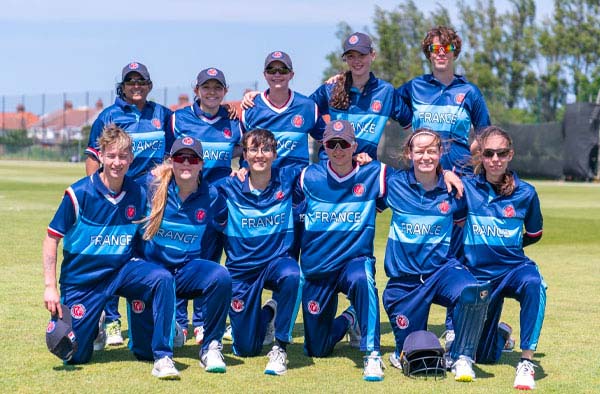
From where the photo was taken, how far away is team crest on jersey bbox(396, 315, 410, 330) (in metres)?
5.91

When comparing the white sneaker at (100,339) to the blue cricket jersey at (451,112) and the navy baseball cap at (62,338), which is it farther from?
the blue cricket jersey at (451,112)

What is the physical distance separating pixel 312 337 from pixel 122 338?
1368 mm

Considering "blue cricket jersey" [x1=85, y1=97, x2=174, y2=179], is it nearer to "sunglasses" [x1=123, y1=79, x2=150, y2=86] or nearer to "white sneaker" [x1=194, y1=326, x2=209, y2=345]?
"sunglasses" [x1=123, y1=79, x2=150, y2=86]

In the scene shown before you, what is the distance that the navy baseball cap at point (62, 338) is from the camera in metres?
5.49

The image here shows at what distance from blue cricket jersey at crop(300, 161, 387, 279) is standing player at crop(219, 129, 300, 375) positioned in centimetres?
15

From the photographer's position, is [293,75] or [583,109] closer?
[293,75]

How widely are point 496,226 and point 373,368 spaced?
1.18 m

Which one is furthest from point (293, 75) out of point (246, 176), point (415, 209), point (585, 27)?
point (585, 27)

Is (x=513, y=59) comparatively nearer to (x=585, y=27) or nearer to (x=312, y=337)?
(x=585, y=27)

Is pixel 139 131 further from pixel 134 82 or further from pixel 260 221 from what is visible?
pixel 260 221

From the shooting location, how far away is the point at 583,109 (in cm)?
3003

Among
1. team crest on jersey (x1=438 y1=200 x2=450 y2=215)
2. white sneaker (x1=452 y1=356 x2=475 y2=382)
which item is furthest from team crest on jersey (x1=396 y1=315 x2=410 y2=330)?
team crest on jersey (x1=438 y1=200 x2=450 y2=215)

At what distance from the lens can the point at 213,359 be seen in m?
5.63

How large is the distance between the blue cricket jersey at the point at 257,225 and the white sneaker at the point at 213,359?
0.68m
